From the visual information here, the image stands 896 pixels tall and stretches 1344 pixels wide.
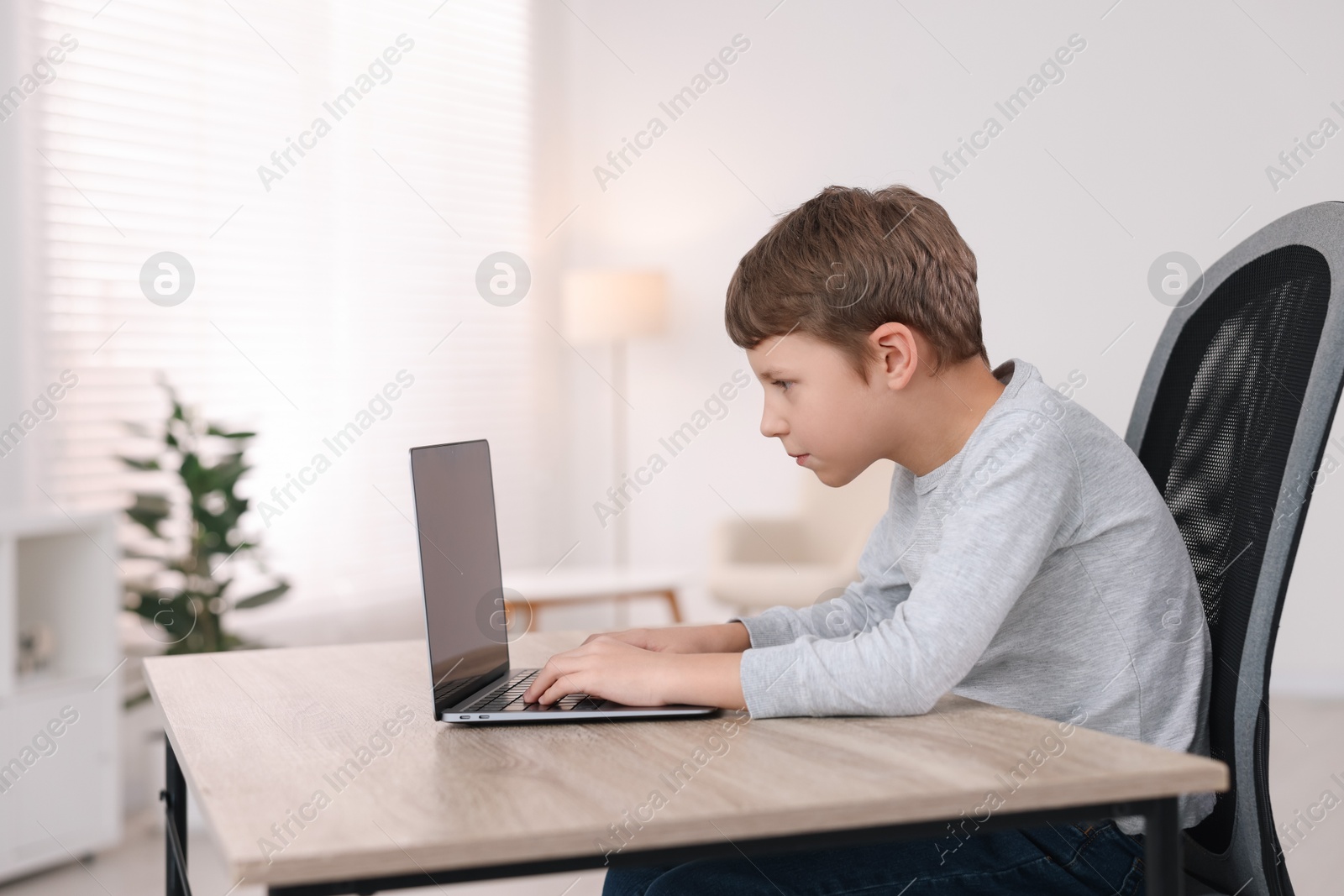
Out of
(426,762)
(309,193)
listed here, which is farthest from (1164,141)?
(426,762)

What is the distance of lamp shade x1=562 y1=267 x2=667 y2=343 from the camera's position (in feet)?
14.9

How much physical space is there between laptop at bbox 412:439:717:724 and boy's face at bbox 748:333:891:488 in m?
0.30

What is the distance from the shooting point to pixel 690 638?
3.80 feet

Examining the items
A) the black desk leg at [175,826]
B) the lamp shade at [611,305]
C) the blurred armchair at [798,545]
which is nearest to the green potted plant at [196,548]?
the blurred armchair at [798,545]

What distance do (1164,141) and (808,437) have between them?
10.2ft

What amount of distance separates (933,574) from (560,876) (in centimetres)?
145

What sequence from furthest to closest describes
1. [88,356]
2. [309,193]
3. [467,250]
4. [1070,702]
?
[467,250] < [309,193] < [88,356] < [1070,702]

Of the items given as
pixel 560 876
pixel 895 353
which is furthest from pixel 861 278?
pixel 560 876

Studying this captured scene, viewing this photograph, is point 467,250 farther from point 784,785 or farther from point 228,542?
point 784,785

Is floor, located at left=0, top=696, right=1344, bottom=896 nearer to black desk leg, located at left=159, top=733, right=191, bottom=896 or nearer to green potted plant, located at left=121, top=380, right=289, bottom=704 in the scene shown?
green potted plant, located at left=121, top=380, right=289, bottom=704

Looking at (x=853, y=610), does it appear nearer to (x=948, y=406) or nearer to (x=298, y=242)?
(x=948, y=406)

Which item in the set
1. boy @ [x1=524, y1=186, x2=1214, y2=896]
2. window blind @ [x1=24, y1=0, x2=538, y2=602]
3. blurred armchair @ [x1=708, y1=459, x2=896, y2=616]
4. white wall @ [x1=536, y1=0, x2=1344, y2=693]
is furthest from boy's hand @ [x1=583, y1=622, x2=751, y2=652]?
white wall @ [x1=536, y1=0, x2=1344, y2=693]

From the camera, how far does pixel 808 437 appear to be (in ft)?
3.68

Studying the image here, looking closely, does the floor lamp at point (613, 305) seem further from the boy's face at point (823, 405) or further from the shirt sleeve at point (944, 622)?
the shirt sleeve at point (944, 622)
